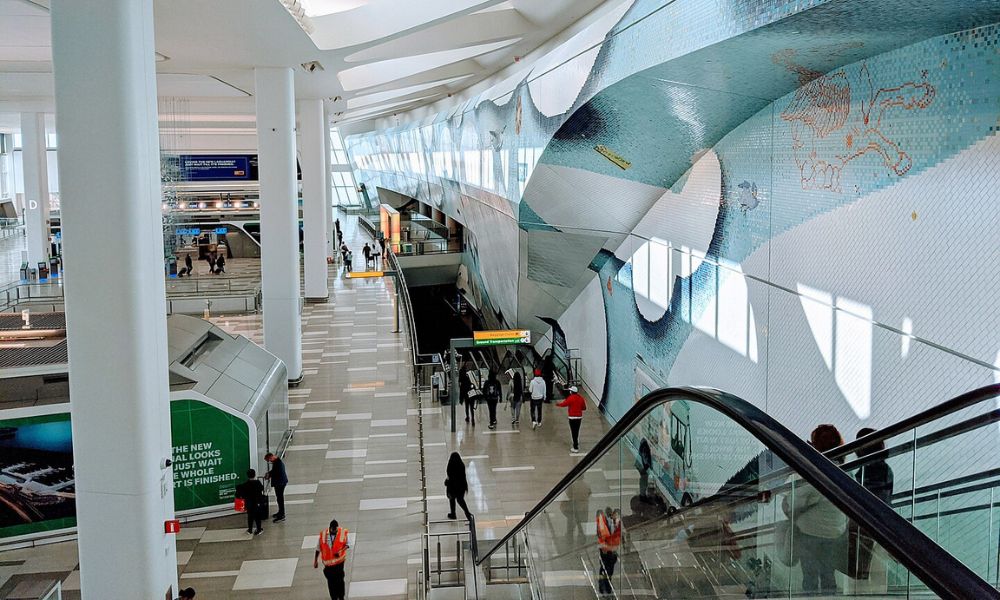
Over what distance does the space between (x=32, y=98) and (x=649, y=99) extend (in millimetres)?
22335

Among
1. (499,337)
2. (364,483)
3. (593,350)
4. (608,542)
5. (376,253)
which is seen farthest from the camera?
(376,253)

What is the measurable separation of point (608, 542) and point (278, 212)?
12233 millimetres

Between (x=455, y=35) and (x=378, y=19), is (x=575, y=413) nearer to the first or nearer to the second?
(x=378, y=19)

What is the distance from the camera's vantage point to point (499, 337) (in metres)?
16.4

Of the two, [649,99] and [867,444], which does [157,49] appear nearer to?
[649,99]

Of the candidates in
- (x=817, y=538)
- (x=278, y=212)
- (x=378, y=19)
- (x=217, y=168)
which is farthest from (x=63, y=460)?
(x=217, y=168)

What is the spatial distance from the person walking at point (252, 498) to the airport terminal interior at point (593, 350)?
0.03 m

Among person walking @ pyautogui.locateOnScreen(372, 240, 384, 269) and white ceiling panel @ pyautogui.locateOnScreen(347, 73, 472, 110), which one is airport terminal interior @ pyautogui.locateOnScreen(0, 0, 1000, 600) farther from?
person walking @ pyautogui.locateOnScreen(372, 240, 384, 269)

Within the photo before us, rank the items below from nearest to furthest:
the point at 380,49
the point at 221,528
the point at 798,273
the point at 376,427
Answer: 1. the point at 798,273
2. the point at 221,528
3. the point at 376,427
4. the point at 380,49

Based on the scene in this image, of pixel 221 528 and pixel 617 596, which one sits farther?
pixel 221 528

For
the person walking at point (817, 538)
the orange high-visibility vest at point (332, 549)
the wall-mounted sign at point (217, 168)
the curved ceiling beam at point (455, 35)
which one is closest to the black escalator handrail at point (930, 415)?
the person walking at point (817, 538)

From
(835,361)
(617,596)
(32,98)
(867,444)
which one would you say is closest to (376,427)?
(835,361)

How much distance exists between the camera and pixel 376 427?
14.2 metres

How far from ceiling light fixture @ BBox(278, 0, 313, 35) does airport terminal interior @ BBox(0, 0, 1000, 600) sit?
0.11 metres
